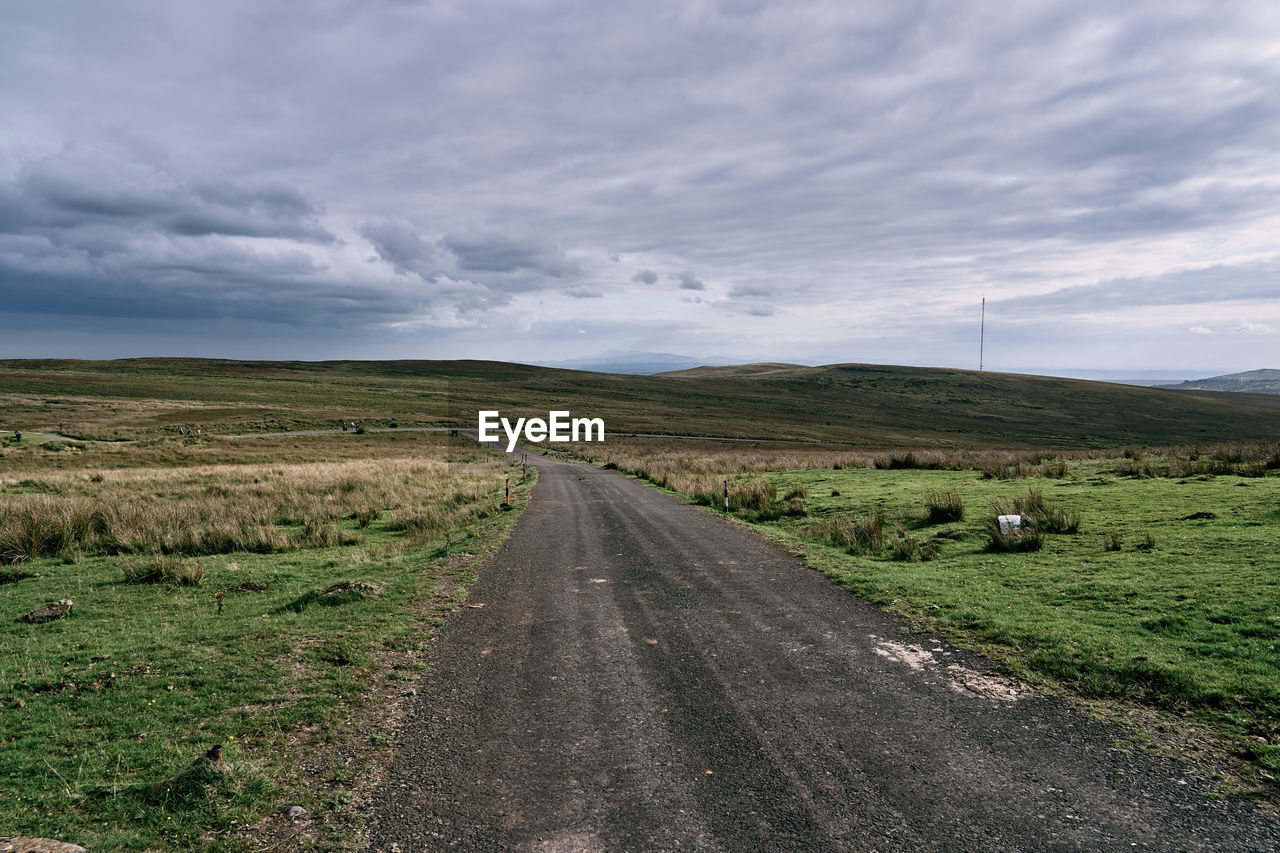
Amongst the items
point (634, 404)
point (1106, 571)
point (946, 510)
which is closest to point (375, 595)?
point (1106, 571)

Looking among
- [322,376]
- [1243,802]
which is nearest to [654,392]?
[322,376]

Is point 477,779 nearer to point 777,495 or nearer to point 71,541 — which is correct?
point 71,541

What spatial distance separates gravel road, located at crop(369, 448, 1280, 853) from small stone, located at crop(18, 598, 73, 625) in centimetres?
683

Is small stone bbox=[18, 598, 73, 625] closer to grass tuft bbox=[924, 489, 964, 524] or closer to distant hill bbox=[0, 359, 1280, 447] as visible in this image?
grass tuft bbox=[924, 489, 964, 524]

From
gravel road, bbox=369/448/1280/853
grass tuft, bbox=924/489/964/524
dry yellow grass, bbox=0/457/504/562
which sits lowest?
dry yellow grass, bbox=0/457/504/562

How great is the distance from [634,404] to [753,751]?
426ft

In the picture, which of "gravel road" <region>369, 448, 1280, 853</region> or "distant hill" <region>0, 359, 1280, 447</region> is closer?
"gravel road" <region>369, 448, 1280, 853</region>

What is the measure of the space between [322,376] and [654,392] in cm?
8710

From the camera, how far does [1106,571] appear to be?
1134 centimetres

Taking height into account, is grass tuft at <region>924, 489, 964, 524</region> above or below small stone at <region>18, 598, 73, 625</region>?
above

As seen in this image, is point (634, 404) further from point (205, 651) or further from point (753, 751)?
point (753, 751)

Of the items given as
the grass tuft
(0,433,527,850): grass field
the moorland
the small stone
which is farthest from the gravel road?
the grass tuft

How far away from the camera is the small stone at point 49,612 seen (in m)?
10.3

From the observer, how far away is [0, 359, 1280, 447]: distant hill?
85875 mm
